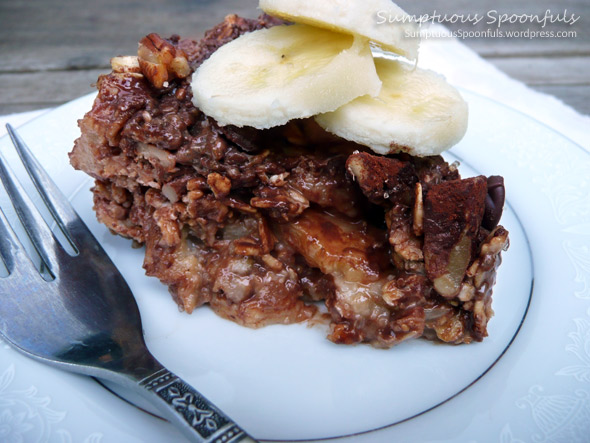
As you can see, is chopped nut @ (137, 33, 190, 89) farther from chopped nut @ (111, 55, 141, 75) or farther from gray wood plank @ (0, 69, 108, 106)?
gray wood plank @ (0, 69, 108, 106)

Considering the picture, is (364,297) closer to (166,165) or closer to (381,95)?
(381,95)

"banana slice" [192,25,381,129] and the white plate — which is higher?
"banana slice" [192,25,381,129]

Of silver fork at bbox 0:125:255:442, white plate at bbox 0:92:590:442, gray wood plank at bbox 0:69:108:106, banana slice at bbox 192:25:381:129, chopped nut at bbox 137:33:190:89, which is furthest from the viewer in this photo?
gray wood plank at bbox 0:69:108:106

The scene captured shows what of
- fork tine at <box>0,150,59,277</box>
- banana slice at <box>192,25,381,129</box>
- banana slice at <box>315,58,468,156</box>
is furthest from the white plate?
banana slice at <box>192,25,381,129</box>

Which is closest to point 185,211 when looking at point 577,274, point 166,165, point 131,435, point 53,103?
point 166,165

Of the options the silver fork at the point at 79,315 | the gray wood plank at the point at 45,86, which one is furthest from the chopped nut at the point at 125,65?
the gray wood plank at the point at 45,86

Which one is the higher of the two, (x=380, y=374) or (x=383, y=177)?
(x=383, y=177)

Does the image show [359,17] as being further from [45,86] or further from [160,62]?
[45,86]

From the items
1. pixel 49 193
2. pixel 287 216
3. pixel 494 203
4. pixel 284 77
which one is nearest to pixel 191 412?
pixel 287 216

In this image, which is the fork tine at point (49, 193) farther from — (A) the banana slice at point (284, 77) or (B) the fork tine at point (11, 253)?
(A) the banana slice at point (284, 77)
